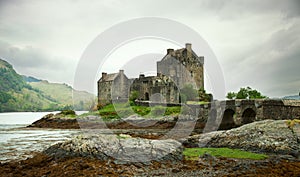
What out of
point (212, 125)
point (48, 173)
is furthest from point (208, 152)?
point (212, 125)

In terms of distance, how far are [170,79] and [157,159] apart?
37776 mm

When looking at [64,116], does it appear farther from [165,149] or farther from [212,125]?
[165,149]

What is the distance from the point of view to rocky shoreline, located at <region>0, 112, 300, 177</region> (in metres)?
→ 12.2

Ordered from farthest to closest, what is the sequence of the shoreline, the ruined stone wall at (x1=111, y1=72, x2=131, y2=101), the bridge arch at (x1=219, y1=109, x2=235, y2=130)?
the ruined stone wall at (x1=111, y1=72, x2=131, y2=101) < the bridge arch at (x1=219, y1=109, x2=235, y2=130) < the shoreline

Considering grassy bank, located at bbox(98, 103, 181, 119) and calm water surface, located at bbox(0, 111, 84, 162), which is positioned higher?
grassy bank, located at bbox(98, 103, 181, 119)

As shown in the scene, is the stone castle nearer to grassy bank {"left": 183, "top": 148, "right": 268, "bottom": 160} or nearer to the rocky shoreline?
the rocky shoreline

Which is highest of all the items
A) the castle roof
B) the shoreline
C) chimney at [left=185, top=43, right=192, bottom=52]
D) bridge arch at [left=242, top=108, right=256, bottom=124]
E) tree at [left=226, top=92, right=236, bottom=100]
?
chimney at [left=185, top=43, right=192, bottom=52]

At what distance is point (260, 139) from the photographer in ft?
53.8

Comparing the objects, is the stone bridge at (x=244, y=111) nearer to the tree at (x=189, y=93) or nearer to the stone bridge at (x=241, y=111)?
the stone bridge at (x=241, y=111)

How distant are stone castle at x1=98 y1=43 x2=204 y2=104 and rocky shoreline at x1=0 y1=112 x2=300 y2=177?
3137cm

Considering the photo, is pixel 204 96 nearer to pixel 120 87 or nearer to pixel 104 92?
pixel 120 87

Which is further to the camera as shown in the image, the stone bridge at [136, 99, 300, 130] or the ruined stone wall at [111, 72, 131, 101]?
the ruined stone wall at [111, 72, 131, 101]

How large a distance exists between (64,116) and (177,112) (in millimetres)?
19668

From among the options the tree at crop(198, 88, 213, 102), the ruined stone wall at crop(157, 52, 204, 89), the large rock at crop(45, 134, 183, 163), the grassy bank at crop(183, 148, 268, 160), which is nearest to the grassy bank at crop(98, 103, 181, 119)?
the tree at crop(198, 88, 213, 102)
